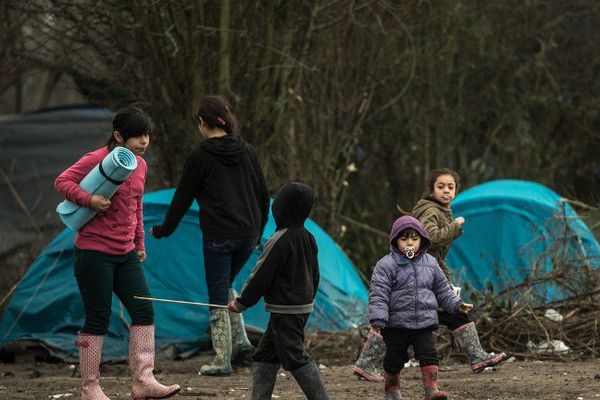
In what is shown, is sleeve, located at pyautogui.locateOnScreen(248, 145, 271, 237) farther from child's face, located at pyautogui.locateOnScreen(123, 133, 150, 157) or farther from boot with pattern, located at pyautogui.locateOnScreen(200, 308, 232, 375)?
child's face, located at pyautogui.locateOnScreen(123, 133, 150, 157)

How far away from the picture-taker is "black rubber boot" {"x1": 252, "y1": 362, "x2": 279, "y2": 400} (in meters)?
5.75

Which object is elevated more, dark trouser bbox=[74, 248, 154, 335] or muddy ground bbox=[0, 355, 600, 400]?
dark trouser bbox=[74, 248, 154, 335]

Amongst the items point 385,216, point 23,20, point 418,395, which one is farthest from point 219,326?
point 385,216

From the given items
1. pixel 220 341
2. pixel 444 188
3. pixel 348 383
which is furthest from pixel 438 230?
pixel 220 341

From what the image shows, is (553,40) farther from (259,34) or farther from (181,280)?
(181,280)

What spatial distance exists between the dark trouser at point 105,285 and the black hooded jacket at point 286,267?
857 millimetres

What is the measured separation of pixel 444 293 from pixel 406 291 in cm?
24

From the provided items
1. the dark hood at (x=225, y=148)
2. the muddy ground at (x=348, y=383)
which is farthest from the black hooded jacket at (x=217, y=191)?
the muddy ground at (x=348, y=383)

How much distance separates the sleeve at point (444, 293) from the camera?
6.45 m

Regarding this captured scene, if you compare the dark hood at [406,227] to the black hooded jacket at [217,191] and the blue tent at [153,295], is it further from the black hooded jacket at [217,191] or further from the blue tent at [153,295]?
the blue tent at [153,295]

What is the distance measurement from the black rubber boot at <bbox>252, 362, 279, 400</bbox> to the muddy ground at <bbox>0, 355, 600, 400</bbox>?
3.15ft

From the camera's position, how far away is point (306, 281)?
573 centimetres

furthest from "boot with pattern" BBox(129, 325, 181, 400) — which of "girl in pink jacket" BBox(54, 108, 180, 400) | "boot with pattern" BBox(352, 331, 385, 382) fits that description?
"boot with pattern" BBox(352, 331, 385, 382)

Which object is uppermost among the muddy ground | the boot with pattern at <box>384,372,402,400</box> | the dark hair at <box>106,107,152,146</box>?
the dark hair at <box>106,107,152,146</box>
